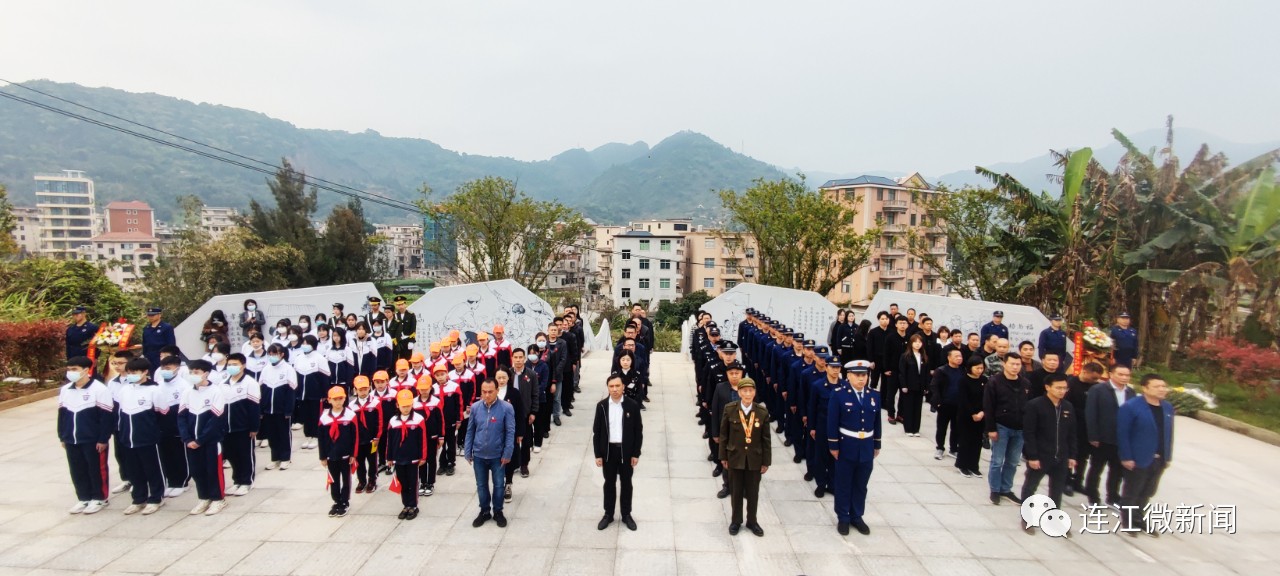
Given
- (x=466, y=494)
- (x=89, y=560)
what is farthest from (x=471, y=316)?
(x=89, y=560)

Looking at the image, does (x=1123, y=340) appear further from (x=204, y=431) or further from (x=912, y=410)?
(x=204, y=431)

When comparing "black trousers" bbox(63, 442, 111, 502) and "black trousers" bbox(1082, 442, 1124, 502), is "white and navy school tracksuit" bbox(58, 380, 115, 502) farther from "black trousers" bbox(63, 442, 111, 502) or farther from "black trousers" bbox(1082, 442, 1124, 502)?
"black trousers" bbox(1082, 442, 1124, 502)

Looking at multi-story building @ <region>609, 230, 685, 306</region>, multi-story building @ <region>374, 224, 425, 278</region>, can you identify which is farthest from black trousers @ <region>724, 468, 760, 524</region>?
multi-story building @ <region>374, 224, 425, 278</region>

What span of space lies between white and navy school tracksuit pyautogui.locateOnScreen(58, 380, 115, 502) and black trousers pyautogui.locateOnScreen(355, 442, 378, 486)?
2.26 metres

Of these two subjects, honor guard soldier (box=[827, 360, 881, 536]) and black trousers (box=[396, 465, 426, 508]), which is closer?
honor guard soldier (box=[827, 360, 881, 536])

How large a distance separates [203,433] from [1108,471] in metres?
→ 8.61

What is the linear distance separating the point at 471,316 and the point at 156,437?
6.98 meters

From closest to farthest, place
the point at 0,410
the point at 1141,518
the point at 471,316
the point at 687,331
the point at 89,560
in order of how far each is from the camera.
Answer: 1. the point at 89,560
2. the point at 1141,518
3. the point at 0,410
4. the point at 471,316
5. the point at 687,331

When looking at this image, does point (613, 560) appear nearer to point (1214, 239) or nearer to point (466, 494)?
point (466, 494)

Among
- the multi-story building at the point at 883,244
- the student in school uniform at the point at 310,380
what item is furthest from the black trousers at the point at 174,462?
the multi-story building at the point at 883,244

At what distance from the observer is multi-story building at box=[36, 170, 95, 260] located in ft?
243

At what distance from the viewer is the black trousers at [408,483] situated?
17.9 ft

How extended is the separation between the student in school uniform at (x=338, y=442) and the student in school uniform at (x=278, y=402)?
1782 millimetres

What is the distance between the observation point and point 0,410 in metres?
A: 9.03
